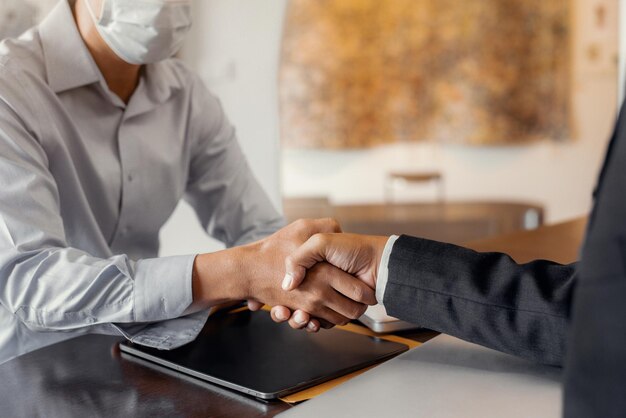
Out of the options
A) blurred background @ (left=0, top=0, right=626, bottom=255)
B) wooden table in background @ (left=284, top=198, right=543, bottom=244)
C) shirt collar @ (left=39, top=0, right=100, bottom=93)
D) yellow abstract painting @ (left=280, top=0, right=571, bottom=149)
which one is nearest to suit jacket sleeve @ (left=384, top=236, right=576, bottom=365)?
shirt collar @ (left=39, top=0, right=100, bottom=93)

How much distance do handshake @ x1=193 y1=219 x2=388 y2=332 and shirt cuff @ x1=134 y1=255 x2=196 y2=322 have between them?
23 mm

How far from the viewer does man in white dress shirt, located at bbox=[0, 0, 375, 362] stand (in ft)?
3.76

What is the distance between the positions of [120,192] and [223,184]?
0.34 metres

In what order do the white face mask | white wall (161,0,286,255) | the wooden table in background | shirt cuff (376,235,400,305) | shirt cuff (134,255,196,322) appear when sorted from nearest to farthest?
shirt cuff (376,235,400,305)
shirt cuff (134,255,196,322)
the white face mask
white wall (161,0,286,255)
the wooden table in background

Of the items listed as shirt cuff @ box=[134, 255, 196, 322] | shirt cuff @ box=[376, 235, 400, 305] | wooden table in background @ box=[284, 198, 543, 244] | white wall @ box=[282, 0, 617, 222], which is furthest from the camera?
white wall @ box=[282, 0, 617, 222]

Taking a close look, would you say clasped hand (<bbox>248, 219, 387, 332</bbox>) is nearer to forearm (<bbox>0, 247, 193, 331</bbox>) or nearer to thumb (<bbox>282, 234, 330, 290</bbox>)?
thumb (<bbox>282, 234, 330, 290</bbox>)

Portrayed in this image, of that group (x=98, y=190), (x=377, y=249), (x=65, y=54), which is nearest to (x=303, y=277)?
(x=377, y=249)

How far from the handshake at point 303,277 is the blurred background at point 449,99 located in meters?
4.37

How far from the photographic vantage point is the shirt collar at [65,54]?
4.80ft

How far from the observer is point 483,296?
3.11 ft

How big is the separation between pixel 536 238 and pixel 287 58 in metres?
4.65

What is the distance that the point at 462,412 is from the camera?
74 cm

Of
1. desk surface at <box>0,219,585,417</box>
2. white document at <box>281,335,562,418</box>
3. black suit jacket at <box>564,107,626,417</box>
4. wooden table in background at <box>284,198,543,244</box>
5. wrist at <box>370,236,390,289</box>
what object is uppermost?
black suit jacket at <box>564,107,626,417</box>

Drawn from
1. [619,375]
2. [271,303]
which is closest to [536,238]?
[271,303]
